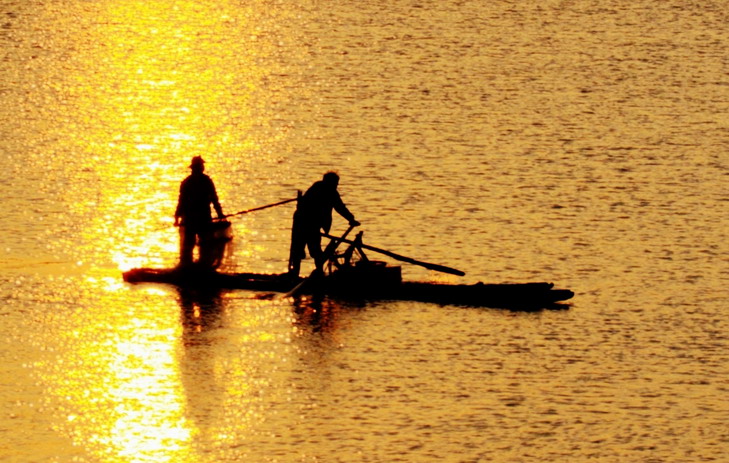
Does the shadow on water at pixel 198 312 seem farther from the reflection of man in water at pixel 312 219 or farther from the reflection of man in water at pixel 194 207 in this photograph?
the reflection of man in water at pixel 194 207

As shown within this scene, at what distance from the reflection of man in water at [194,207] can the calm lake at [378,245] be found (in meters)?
0.54

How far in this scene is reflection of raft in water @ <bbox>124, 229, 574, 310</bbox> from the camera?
97.2 ft

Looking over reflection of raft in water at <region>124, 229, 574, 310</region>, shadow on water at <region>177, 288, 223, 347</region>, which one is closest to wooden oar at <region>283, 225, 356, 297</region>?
reflection of raft in water at <region>124, 229, 574, 310</region>

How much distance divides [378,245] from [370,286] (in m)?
4.26

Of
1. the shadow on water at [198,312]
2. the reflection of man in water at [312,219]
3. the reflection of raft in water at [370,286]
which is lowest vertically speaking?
the shadow on water at [198,312]

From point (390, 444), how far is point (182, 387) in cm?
306

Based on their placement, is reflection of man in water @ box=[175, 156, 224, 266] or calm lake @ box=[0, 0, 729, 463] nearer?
calm lake @ box=[0, 0, 729, 463]

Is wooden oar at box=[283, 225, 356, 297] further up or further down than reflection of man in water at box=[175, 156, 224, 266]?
further down

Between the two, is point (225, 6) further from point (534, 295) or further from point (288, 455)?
point (288, 455)

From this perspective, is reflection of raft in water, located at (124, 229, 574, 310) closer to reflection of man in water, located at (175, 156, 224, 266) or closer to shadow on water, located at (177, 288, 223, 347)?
shadow on water, located at (177, 288, 223, 347)

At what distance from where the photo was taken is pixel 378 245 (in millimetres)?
34156

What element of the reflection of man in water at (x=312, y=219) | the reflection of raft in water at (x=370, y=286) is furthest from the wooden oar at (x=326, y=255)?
the reflection of man in water at (x=312, y=219)

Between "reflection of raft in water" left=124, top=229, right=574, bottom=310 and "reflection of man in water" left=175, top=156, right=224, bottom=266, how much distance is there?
66.1 inches

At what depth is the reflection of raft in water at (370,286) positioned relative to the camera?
2962cm
